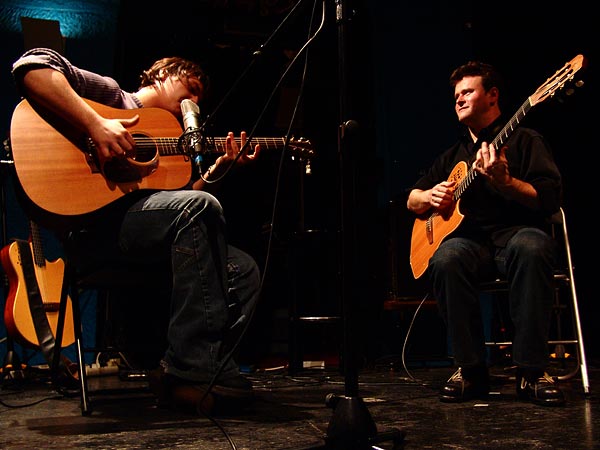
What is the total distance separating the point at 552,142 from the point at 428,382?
2.20 meters

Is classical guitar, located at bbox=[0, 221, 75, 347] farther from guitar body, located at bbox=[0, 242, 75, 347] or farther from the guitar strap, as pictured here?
the guitar strap

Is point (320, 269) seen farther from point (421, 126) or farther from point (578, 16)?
point (578, 16)

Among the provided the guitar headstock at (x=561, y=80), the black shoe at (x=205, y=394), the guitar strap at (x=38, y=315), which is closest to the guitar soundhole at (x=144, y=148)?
the black shoe at (x=205, y=394)

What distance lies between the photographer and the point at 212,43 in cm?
450

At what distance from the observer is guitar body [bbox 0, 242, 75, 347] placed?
3207 mm

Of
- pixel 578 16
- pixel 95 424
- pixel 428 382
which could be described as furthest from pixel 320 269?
pixel 95 424

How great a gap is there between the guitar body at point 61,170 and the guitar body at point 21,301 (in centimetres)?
140

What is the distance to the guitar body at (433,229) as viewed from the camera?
99.5 inches

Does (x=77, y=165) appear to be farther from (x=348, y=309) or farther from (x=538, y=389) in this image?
(x=538, y=389)

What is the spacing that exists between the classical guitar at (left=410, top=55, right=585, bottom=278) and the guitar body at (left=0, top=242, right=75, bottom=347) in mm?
1935

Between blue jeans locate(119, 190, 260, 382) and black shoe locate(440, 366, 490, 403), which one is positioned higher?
blue jeans locate(119, 190, 260, 382)

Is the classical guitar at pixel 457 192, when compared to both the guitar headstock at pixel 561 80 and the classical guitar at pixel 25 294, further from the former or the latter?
the classical guitar at pixel 25 294

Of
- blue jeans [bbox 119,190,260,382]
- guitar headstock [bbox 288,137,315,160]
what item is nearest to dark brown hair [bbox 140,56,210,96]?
guitar headstock [bbox 288,137,315,160]

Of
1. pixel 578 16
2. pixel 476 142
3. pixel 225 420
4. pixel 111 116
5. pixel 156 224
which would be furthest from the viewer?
pixel 578 16
